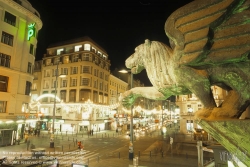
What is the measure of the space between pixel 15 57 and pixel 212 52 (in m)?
32.4

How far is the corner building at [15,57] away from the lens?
26.9 m

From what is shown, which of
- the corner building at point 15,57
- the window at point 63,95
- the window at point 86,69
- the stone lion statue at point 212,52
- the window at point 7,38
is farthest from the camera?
the window at point 63,95

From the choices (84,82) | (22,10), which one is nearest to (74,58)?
(84,82)

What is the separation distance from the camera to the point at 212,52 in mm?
2707

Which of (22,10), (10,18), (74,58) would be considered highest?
(22,10)

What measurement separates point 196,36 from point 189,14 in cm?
42

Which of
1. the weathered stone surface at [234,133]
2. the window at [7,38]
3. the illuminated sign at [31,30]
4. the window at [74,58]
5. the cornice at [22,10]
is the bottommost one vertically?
the weathered stone surface at [234,133]

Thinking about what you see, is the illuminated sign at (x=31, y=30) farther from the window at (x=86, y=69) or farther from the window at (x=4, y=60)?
the window at (x=86, y=69)

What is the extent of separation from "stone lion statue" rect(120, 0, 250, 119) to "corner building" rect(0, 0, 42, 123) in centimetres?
2948

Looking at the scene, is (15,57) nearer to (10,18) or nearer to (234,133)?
(10,18)

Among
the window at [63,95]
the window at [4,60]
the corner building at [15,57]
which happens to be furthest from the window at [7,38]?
the window at [63,95]

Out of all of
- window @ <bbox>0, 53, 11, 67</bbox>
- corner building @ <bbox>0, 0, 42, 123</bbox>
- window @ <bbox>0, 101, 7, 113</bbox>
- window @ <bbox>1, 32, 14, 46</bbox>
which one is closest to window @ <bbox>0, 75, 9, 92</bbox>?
corner building @ <bbox>0, 0, 42, 123</bbox>

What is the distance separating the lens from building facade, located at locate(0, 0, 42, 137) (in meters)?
26.9

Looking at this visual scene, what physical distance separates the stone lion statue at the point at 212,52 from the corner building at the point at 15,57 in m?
29.5
